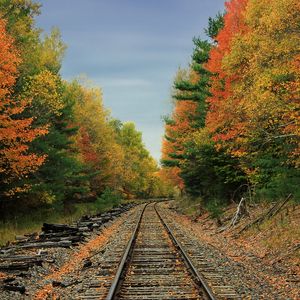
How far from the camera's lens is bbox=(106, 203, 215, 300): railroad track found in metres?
8.05

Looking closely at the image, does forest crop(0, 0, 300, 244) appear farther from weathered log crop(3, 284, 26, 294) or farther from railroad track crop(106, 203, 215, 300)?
weathered log crop(3, 284, 26, 294)

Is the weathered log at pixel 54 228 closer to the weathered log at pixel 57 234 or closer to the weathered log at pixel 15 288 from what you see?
the weathered log at pixel 57 234

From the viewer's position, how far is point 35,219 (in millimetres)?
29469

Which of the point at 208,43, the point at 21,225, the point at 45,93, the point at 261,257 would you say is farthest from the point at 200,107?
the point at 261,257

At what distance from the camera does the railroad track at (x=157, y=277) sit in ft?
26.4

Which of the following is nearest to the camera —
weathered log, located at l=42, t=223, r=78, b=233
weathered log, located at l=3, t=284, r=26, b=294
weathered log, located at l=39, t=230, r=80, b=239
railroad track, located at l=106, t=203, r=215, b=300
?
railroad track, located at l=106, t=203, r=215, b=300

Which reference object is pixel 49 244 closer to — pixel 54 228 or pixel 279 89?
Answer: pixel 54 228

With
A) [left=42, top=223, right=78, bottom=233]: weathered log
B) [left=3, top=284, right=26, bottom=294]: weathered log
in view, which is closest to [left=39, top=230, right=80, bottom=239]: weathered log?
[left=42, top=223, right=78, bottom=233]: weathered log

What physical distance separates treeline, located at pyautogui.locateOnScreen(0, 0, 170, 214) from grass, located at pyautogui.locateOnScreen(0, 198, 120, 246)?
895 millimetres

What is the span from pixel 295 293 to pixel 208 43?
25.6 m

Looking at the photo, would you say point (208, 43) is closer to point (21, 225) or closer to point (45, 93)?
point (45, 93)

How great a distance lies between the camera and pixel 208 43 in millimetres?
31516

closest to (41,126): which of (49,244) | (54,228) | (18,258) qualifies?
(54,228)

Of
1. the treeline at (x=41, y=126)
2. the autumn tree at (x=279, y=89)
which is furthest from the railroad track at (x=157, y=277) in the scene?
the treeline at (x=41, y=126)
